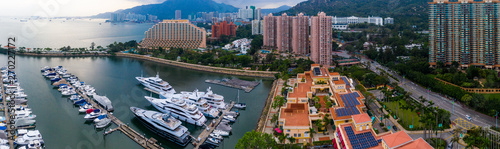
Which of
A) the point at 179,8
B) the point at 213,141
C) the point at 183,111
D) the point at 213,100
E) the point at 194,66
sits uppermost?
the point at 179,8

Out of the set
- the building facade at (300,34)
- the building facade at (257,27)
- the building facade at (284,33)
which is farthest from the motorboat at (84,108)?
the building facade at (257,27)

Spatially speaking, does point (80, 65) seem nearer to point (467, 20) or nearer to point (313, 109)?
point (313, 109)

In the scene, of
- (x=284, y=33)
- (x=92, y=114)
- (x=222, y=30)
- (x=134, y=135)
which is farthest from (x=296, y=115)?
(x=222, y=30)

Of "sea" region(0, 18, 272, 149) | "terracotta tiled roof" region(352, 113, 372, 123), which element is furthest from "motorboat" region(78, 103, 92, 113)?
"terracotta tiled roof" region(352, 113, 372, 123)

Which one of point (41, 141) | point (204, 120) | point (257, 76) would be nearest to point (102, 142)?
point (41, 141)

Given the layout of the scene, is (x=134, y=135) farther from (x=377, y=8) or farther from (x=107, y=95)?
(x=377, y=8)

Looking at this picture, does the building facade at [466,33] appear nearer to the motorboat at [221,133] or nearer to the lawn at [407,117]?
the lawn at [407,117]
